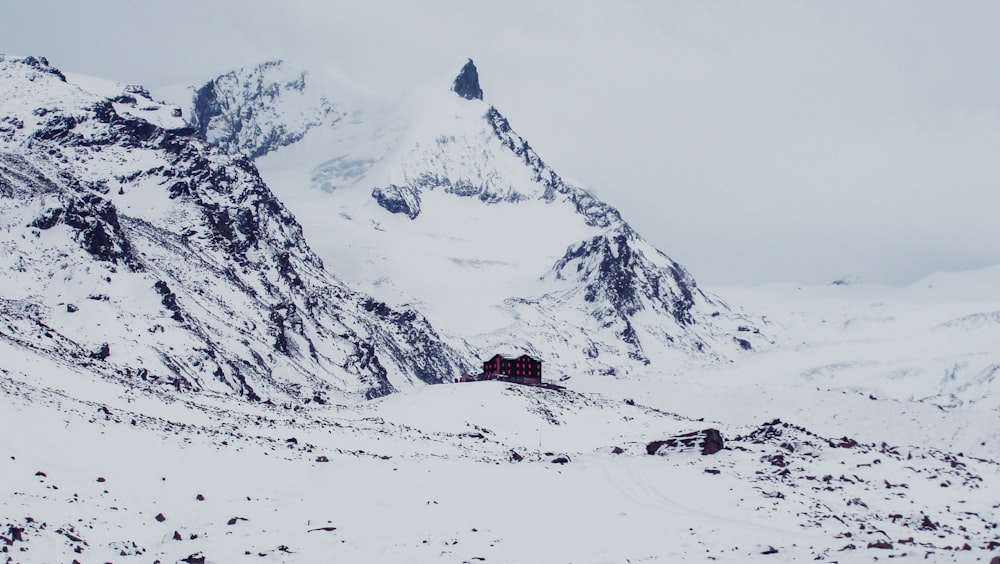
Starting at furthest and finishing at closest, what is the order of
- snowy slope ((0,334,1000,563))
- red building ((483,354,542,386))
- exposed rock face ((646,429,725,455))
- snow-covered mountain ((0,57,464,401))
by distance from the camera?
1. red building ((483,354,542,386))
2. snow-covered mountain ((0,57,464,401))
3. exposed rock face ((646,429,725,455))
4. snowy slope ((0,334,1000,563))

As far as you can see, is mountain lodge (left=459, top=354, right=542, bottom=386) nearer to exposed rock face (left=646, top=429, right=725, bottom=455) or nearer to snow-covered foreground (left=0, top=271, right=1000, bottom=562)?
snow-covered foreground (left=0, top=271, right=1000, bottom=562)

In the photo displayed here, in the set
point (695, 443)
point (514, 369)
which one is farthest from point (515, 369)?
point (695, 443)

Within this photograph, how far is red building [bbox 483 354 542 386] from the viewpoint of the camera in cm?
10775

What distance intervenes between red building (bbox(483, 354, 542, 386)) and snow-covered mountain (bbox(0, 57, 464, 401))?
23.9 m

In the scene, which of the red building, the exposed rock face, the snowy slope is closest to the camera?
the snowy slope

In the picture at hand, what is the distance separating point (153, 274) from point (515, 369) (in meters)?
52.1

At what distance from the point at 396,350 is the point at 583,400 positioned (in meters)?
119

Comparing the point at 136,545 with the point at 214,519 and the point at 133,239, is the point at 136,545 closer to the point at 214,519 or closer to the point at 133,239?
the point at 214,519

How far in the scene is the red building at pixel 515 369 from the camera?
354ft

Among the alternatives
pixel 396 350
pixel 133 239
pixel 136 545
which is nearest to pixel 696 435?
pixel 136 545

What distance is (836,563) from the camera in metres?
20.8

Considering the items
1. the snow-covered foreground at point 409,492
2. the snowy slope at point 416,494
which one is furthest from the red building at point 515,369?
the snowy slope at point 416,494

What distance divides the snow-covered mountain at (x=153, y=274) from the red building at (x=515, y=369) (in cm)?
2394

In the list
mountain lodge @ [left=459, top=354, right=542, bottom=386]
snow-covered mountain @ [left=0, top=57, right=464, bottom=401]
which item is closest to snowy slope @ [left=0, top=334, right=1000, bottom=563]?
snow-covered mountain @ [left=0, top=57, right=464, bottom=401]
